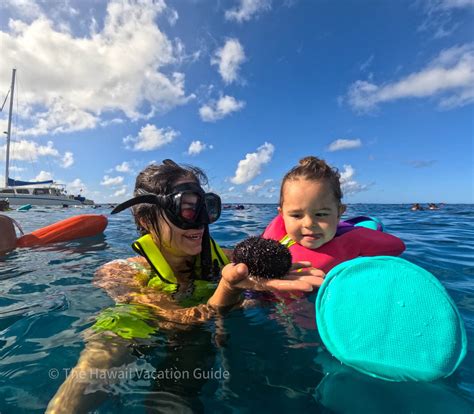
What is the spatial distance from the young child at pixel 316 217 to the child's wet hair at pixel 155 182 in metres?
1.02

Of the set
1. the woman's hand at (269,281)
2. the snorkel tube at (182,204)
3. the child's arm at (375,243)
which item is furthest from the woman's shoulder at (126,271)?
the child's arm at (375,243)

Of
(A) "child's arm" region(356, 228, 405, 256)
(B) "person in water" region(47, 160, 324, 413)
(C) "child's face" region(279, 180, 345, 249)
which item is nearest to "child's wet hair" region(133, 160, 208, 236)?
(B) "person in water" region(47, 160, 324, 413)

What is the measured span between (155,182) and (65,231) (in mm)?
5873

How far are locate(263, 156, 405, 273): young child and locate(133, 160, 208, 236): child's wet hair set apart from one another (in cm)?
102

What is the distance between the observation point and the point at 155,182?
112 inches

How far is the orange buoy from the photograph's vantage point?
6.81 metres

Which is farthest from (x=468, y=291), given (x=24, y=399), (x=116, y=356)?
(x=24, y=399)

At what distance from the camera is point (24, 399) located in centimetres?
173

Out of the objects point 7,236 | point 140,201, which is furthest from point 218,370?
point 7,236

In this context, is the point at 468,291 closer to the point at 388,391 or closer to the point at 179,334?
the point at 388,391

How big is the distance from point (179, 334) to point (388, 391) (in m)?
1.50

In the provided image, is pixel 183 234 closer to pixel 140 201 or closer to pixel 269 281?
pixel 140 201

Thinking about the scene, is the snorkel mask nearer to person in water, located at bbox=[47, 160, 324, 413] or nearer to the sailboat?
person in water, located at bbox=[47, 160, 324, 413]

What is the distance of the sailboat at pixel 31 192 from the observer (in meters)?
39.0
